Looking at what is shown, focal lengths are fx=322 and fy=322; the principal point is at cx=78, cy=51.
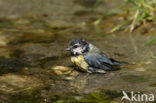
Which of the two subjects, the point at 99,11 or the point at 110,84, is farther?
the point at 99,11

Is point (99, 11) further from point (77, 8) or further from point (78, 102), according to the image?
point (78, 102)

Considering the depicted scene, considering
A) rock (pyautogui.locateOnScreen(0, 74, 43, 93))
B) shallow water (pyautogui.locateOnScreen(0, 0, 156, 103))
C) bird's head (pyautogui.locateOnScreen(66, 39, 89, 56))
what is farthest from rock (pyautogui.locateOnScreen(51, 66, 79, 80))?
rock (pyautogui.locateOnScreen(0, 74, 43, 93))

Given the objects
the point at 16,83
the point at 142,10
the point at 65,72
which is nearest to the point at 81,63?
the point at 65,72

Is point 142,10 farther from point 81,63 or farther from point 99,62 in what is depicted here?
point 81,63

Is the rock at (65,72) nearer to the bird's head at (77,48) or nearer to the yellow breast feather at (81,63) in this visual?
the yellow breast feather at (81,63)

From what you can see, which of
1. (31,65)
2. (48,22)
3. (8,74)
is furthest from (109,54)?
(48,22)
